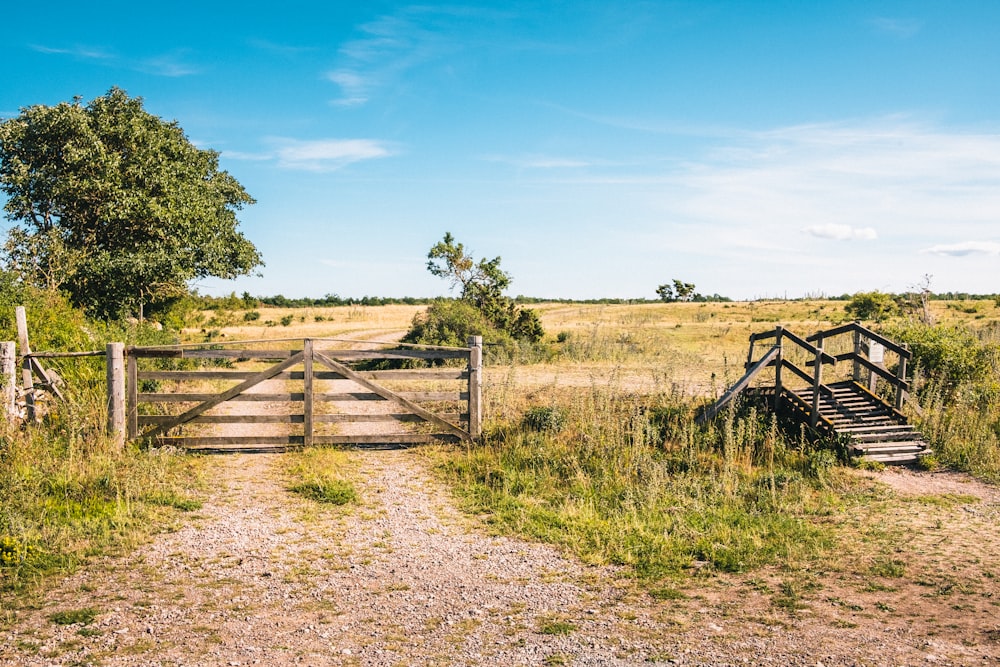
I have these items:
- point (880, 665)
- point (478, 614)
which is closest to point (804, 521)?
point (880, 665)

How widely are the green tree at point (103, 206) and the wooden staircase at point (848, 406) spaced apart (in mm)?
20896

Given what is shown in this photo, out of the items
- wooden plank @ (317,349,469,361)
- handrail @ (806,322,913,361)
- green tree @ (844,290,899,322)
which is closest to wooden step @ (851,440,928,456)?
handrail @ (806,322,913,361)

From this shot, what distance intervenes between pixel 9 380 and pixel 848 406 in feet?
47.4

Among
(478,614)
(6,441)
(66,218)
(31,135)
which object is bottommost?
(478,614)

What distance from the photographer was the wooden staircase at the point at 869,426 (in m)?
11.8

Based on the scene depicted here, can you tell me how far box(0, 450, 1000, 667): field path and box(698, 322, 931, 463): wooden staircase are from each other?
20.0 ft

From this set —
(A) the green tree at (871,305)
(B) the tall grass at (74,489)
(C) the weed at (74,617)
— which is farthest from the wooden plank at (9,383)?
(A) the green tree at (871,305)

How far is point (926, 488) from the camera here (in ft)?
35.2

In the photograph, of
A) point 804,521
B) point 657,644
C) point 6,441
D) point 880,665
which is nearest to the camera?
point 880,665

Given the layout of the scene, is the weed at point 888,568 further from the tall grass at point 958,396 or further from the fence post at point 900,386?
the fence post at point 900,386

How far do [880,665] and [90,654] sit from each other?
616 cm

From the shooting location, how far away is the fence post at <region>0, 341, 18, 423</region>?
11.3 meters

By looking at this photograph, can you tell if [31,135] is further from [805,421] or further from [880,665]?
[880,665]

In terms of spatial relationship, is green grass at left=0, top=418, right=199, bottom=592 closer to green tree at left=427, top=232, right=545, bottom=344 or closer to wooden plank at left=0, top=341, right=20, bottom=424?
wooden plank at left=0, top=341, right=20, bottom=424
